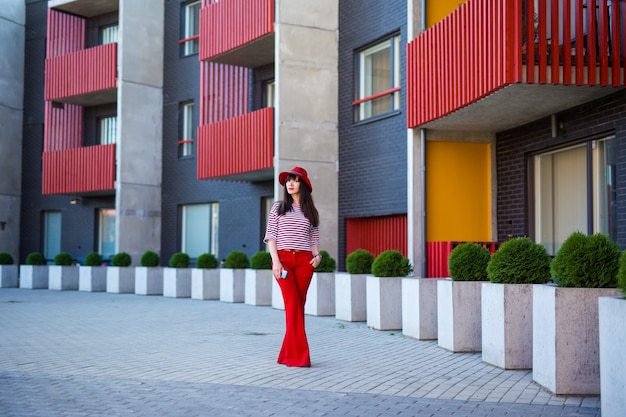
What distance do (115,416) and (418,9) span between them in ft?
35.0

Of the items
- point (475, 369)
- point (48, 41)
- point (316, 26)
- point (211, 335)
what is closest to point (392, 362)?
point (475, 369)

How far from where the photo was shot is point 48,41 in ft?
88.0

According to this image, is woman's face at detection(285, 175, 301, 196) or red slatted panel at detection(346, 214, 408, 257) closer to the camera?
woman's face at detection(285, 175, 301, 196)

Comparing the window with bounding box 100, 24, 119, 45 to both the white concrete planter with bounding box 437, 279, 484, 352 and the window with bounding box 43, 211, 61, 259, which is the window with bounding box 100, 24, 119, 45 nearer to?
the window with bounding box 43, 211, 61, 259

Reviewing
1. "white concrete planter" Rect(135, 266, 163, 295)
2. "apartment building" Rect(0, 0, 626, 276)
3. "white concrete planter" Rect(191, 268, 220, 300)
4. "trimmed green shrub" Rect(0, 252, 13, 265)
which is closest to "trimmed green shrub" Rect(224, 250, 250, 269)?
"white concrete planter" Rect(191, 268, 220, 300)

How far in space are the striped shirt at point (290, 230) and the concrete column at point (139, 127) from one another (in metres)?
15.5

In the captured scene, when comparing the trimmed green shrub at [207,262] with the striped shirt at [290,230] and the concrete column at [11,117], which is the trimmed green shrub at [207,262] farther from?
the concrete column at [11,117]

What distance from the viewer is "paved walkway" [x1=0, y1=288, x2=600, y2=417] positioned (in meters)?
6.12

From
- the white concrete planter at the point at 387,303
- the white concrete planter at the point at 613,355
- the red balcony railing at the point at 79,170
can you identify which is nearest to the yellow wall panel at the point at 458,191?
the white concrete planter at the point at 387,303

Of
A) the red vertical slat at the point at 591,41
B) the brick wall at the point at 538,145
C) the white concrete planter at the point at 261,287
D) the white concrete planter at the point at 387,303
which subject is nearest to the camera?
the red vertical slat at the point at 591,41

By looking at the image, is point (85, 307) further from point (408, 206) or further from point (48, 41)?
point (48, 41)

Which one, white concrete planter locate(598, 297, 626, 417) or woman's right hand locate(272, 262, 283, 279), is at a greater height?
woman's right hand locate(272, 262, 283, 279)

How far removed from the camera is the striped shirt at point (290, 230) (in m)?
8.31

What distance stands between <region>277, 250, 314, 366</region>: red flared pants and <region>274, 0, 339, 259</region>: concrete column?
28.7 feet
